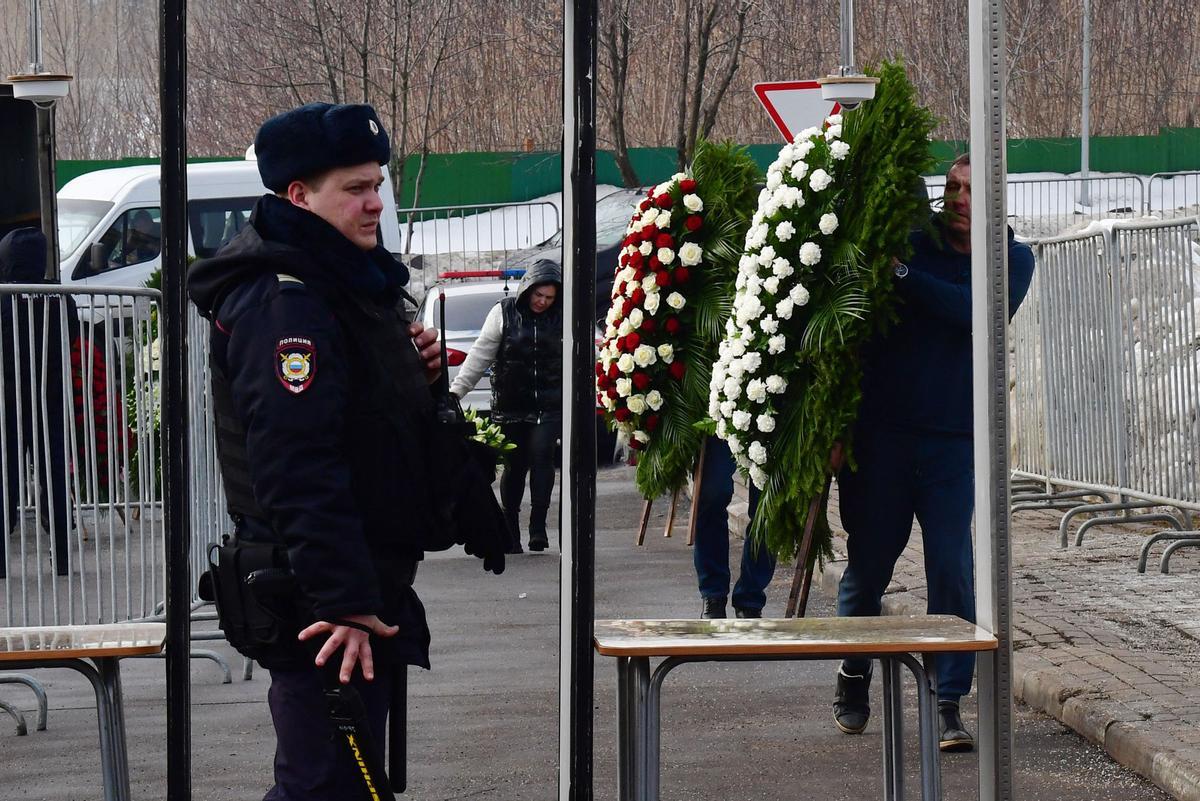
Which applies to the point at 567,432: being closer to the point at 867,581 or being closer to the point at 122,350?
the point at 867,581

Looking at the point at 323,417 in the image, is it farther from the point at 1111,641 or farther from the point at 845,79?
the point at 845,79

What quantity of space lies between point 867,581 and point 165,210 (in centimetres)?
307

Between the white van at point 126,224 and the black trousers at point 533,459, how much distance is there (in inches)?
291

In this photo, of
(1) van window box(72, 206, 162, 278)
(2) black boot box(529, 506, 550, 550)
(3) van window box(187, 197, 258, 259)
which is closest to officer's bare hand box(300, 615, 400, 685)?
(2) black boot box(529, 506, 550, 550)

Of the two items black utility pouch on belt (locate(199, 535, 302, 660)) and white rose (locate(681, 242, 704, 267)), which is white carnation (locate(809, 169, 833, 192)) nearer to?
white rose (locate(681, 242, 704, 267))

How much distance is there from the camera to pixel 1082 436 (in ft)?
35.1

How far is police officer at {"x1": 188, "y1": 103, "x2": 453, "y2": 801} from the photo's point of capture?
3.52m

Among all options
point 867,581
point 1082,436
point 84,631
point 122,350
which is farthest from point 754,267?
point 1082,436

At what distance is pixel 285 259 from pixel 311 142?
0.87ft

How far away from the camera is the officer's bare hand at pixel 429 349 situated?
3.98m

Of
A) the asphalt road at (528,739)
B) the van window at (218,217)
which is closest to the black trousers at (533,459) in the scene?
the asphalt road at (528,739)

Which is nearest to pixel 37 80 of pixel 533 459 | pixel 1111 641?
pixel 533 459

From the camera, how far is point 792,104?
11398 mm

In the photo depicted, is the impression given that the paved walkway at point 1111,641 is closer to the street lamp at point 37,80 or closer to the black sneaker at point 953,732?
the black sneaker at point 953,732
